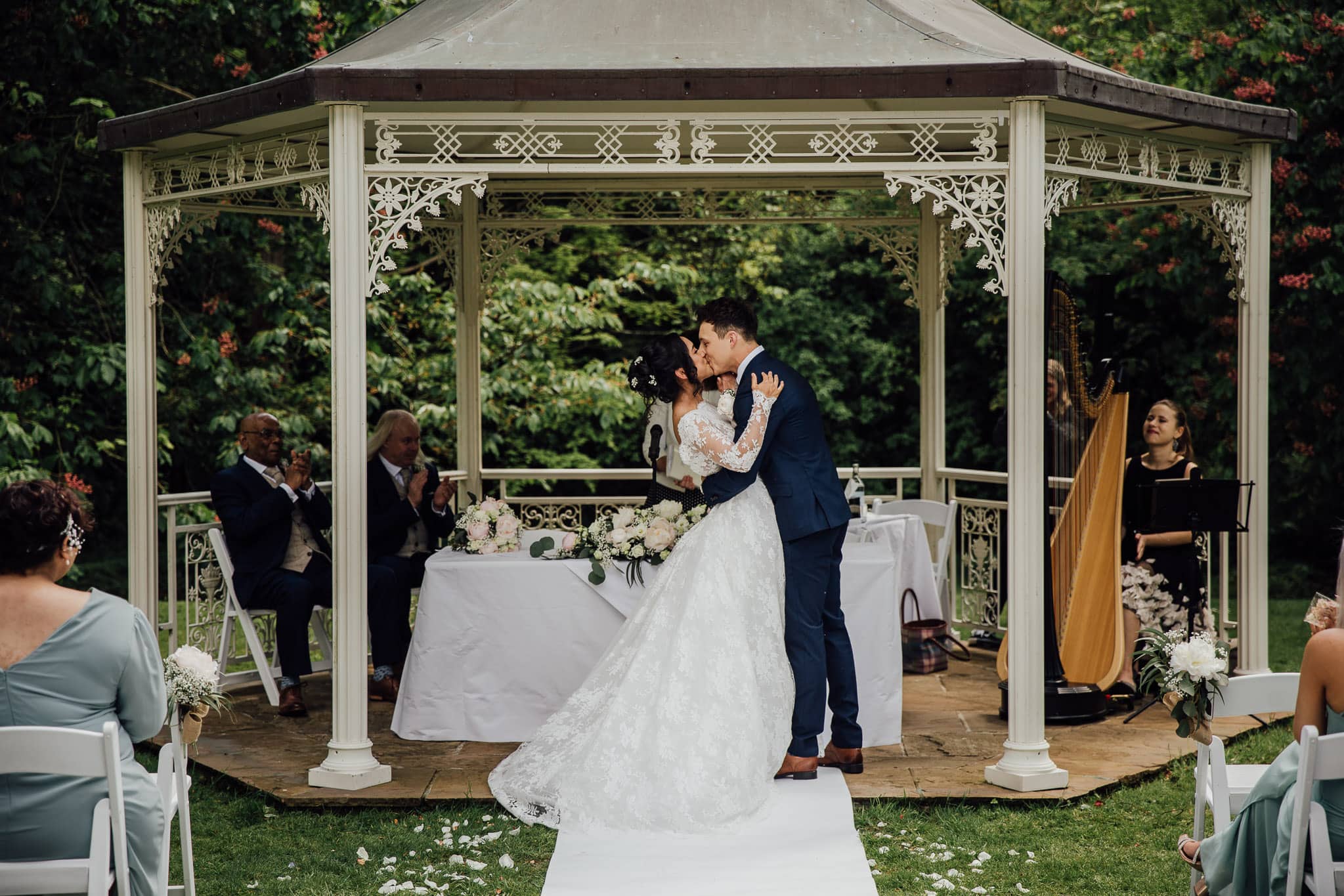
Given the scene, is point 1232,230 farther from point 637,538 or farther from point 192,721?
point 192,721

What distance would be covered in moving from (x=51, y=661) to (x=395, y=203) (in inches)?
121

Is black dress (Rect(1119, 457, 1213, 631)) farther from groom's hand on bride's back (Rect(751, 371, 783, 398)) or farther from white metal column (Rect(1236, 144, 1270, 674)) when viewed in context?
groom's hand on bride's back (Rect(751, 371, 783, 398))

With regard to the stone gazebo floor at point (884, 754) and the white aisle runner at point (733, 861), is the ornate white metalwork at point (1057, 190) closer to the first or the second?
the stone gazebo floor at point (884, 754)

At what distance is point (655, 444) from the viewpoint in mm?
7691

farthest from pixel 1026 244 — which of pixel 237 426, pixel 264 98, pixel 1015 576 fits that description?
pixel 237 426

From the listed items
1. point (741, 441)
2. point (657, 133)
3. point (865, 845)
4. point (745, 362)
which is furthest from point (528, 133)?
point (865, 845)

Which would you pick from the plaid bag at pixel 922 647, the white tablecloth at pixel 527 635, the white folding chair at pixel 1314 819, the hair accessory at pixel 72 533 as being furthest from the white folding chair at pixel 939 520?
the hair accessory at pixel 72 533

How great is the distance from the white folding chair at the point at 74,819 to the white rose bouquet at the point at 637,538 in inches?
128

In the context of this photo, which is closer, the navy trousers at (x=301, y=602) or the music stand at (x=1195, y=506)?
the music stand at (x=1195, y=506)

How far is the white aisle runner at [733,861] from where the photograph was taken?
5.09m

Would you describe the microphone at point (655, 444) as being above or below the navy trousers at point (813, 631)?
above

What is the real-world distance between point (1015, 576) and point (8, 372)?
8.42 meters

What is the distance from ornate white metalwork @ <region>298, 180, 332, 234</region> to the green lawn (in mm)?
2616

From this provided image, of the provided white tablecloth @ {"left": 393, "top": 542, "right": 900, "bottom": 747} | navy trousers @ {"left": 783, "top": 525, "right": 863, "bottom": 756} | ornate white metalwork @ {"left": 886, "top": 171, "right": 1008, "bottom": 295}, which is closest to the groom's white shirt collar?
navy trousers @ {"left": 783, "top": 525, "right": 863, "bottom": 756}
